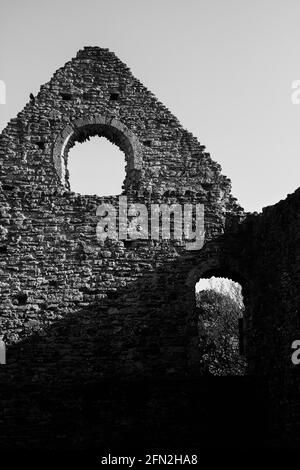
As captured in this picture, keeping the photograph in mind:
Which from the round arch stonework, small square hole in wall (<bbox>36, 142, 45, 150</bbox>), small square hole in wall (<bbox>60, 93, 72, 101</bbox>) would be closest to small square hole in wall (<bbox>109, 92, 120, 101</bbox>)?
the round arch stonework

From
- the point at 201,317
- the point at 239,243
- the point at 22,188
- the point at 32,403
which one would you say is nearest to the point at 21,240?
the point at 22,188

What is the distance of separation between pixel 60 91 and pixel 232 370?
16.0m

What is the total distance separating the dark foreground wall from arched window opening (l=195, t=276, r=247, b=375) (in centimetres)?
1084

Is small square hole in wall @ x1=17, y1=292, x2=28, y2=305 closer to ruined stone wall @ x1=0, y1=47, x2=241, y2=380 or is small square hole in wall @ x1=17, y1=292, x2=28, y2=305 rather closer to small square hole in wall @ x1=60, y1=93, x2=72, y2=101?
ruined stone wall @ x1=0, y1=47, x2=241, y2=380

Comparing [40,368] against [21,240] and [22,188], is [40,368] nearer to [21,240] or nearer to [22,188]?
[21,240]

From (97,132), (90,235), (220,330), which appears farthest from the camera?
(220,330)

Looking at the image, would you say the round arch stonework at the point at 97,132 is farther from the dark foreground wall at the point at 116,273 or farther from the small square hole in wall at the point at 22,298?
the small square hole in wall at the point at 22,298

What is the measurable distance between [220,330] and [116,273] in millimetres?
17625

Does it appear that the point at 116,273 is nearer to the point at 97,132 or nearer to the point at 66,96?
the point at 97,132

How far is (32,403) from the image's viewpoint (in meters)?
10.5

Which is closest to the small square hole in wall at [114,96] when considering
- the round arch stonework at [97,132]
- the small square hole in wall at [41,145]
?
the round arch stonework at [97,132]

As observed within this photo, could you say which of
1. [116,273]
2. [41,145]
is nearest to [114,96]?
[41,145]

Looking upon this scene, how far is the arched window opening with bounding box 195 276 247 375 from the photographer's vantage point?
24.9 meters

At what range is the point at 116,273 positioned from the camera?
37.6 feet
